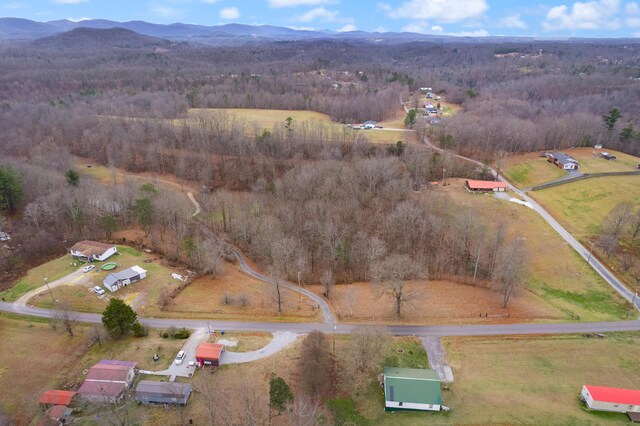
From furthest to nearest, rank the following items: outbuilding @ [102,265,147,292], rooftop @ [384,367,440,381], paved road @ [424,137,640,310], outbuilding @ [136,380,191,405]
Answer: outbuilding @ [102,265,147,292] < paved road @ [424,137,640,310] < rooftop @ [384,367,440,381] < outbuilding @ [136,380,191,405]

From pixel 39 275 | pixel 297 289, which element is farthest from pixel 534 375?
pixel 39 275

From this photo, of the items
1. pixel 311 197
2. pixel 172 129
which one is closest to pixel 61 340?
pixel 311 197

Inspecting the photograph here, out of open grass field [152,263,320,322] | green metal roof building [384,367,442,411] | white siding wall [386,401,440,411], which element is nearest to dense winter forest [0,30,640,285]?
open grass field [152,263,320,322]

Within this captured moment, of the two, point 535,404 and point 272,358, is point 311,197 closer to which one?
point 272,358

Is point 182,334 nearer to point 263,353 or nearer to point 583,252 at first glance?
point 263,353

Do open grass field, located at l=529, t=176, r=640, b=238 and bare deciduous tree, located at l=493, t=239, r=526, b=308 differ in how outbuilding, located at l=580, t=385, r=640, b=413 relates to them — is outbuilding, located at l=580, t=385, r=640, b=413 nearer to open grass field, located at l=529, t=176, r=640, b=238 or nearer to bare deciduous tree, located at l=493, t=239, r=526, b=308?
bare deciduous tree, located at l=493, t=239, r=526, b=308

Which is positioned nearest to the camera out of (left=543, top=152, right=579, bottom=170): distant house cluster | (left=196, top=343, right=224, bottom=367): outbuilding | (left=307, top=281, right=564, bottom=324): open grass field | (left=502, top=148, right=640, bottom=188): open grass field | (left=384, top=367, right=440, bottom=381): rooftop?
(left=384, top=367, right=440, bottom=381): rooftop

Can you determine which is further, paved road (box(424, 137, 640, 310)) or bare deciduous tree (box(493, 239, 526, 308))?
paved road (box(424, 137, 640, 310))
